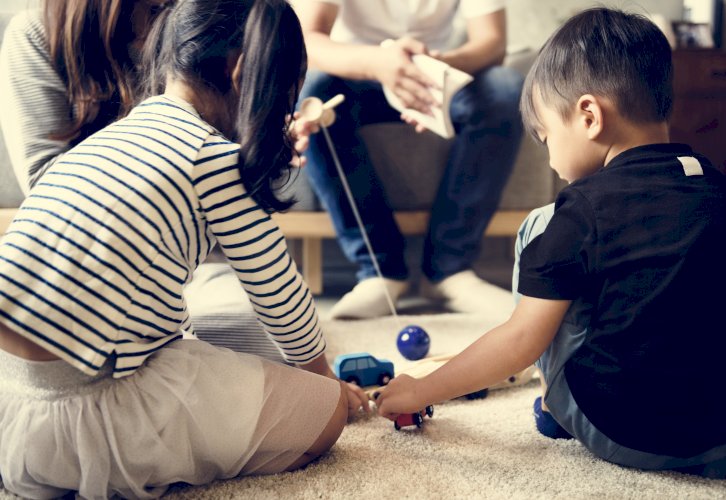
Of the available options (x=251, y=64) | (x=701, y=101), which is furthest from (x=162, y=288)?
(x=701, y=101)

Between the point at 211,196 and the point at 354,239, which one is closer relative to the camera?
the point at 211,196

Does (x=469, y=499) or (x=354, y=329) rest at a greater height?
(x=469, y=499)

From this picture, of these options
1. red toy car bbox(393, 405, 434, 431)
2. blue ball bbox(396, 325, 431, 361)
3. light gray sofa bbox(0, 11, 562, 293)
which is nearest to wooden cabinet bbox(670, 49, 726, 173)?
light gray sofa bbox(0, 11, 562, 293)

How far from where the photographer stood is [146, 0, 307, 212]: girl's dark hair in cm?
71

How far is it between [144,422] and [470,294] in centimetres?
91

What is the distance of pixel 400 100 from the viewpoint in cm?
135

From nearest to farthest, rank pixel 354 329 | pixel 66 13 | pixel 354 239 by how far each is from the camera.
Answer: pixel 66 13 < pixel 354 329 < pixel 354 239

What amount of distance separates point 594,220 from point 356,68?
81cm

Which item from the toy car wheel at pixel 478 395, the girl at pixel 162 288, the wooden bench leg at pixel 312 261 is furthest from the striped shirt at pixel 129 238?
the wooden bench leg at pixel 312 261

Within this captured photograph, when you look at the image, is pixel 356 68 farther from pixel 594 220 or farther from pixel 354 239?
pixel 594 220

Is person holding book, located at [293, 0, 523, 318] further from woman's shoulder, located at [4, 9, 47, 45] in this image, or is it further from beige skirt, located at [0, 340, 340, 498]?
beige skirt, located at [0, 340, 340, 498]

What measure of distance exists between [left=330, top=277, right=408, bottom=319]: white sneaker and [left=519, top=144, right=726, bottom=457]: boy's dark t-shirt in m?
0.71

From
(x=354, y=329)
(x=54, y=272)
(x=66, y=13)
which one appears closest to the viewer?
(x=54, y=272)

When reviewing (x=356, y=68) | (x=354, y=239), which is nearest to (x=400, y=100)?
(x=356, y=68)
